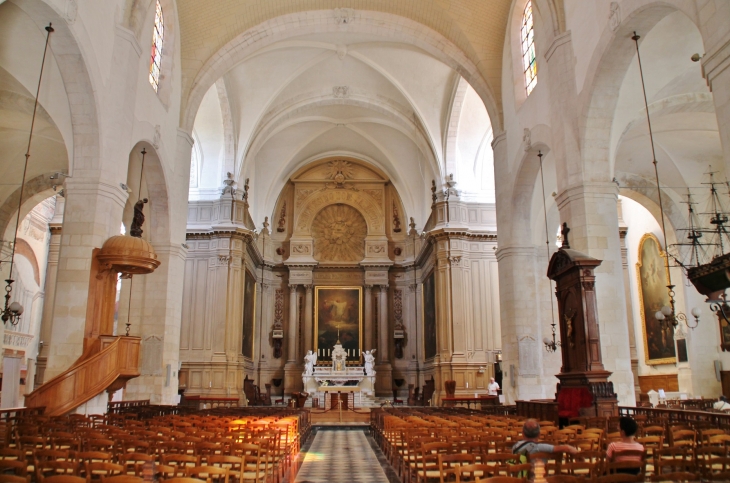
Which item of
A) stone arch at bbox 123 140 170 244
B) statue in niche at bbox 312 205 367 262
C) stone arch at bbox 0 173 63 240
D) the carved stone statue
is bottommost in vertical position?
the carved stone statue

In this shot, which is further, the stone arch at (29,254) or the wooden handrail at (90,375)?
the stone arch at (29,254)

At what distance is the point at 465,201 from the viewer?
25.6 metres

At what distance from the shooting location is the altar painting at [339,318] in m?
30.8

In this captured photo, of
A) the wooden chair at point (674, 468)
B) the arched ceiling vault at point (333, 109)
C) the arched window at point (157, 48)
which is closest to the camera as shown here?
the wooden chair at point (674, 468)

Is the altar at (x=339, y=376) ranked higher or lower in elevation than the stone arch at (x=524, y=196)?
lower

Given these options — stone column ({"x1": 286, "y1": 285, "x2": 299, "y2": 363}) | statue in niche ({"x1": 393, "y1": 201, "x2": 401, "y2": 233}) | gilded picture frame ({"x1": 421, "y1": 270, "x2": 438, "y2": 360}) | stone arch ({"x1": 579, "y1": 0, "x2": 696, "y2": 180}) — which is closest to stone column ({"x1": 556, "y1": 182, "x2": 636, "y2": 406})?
stone arch ({"x1": 579, "y1": 0, "x2": 696, "y2": 180})

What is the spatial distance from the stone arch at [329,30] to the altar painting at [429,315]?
32.7ft

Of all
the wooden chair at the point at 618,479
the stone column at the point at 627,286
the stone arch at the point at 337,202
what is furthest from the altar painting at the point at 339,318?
the wooden chair at the point at 618,479

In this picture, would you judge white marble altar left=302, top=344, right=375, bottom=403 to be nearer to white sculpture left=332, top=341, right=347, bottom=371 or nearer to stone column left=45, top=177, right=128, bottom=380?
white sculpture left=332, top=341, right=347, bottom=371

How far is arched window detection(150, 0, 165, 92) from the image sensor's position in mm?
15773

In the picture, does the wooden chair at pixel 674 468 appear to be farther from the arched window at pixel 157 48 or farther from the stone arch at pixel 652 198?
the stone arch at pixel 652 198

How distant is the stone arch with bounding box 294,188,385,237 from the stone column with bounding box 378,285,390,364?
3.33m

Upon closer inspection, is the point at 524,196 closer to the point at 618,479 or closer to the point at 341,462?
the point at 341,462

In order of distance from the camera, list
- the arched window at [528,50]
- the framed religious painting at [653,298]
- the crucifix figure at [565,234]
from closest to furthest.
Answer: the crucifix figure at [565,234], the arched window at [528,50], the framed religious painting at [653,298]
